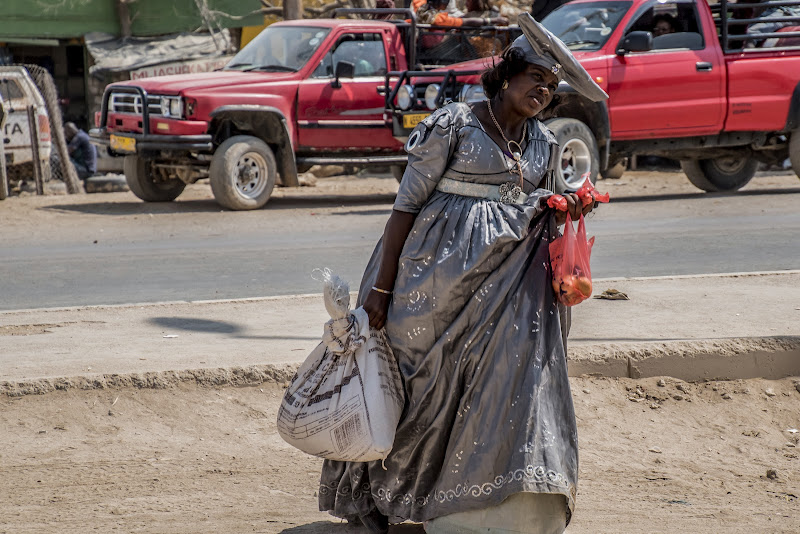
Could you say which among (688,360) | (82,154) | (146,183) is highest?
(688,360)

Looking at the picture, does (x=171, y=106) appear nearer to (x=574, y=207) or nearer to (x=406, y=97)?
(x=406, y=97)

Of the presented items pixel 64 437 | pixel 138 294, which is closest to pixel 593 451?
pixel 64 437

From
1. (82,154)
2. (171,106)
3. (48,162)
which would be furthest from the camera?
(82,154)

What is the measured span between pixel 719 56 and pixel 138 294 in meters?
7.51

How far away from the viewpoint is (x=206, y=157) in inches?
478

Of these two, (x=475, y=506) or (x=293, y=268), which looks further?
(x=293, y=268)

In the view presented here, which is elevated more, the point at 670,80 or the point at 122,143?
the point at 670,80

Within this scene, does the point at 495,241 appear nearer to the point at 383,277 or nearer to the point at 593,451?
the point at 383,277

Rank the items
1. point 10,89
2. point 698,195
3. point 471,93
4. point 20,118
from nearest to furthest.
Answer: point 471,93 → point 698,195 → point 20,118 → point 10,89

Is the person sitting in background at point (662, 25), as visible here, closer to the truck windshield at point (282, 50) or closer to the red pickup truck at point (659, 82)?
the red pickup truck at point (659, 82)

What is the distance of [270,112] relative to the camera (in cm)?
1212

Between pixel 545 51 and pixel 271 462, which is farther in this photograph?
pixel 271 462

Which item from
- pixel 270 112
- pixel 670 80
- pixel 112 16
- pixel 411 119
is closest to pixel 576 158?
pixel 670 80

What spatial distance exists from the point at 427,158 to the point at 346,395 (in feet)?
2.53
